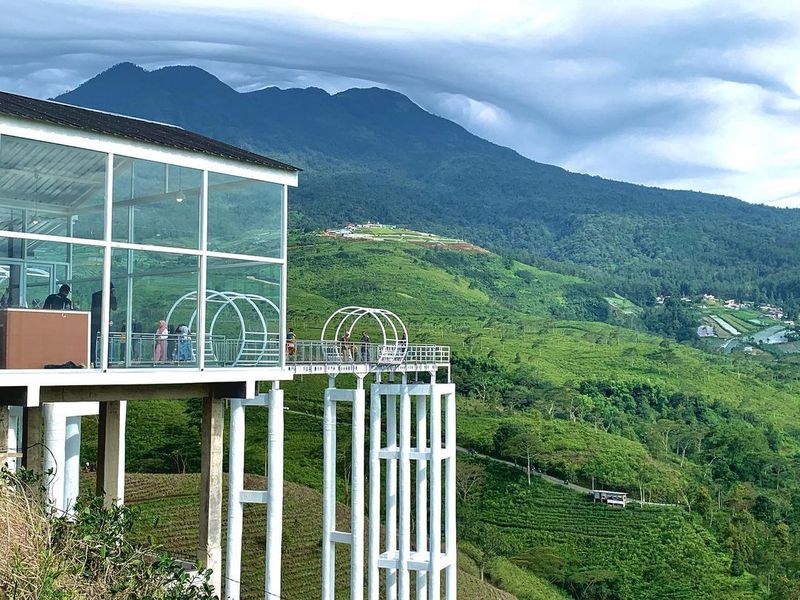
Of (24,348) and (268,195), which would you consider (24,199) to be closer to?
(24,348)

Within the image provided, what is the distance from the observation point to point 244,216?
35.1ft

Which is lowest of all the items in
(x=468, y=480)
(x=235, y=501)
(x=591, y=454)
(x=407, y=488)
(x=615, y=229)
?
(x=468, y=480)

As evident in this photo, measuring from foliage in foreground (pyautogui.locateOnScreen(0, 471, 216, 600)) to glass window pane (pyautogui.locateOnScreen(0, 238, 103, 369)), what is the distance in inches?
48.3

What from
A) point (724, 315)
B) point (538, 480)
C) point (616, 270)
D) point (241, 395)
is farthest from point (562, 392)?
point (616, 270)

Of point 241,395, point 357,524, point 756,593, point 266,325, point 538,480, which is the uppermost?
point 266,325

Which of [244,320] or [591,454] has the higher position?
[244,320]

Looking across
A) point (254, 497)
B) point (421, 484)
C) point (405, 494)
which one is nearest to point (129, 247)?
point (254, 497)

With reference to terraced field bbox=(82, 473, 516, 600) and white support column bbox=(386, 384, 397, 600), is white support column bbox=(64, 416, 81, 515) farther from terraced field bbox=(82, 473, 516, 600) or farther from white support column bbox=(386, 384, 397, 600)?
terraced field bbox=(82, 473, 516, 600)

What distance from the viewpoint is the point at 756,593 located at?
125 feet

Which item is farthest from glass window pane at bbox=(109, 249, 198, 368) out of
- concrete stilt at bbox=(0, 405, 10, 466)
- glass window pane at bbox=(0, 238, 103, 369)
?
concrete stilt at bbox=(0, 405, 10, 466)

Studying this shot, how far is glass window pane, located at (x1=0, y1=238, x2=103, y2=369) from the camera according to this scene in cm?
888

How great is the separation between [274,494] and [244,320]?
3070 millimetres

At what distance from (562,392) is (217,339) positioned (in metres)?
51.3

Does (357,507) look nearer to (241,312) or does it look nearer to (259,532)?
(241,312)
